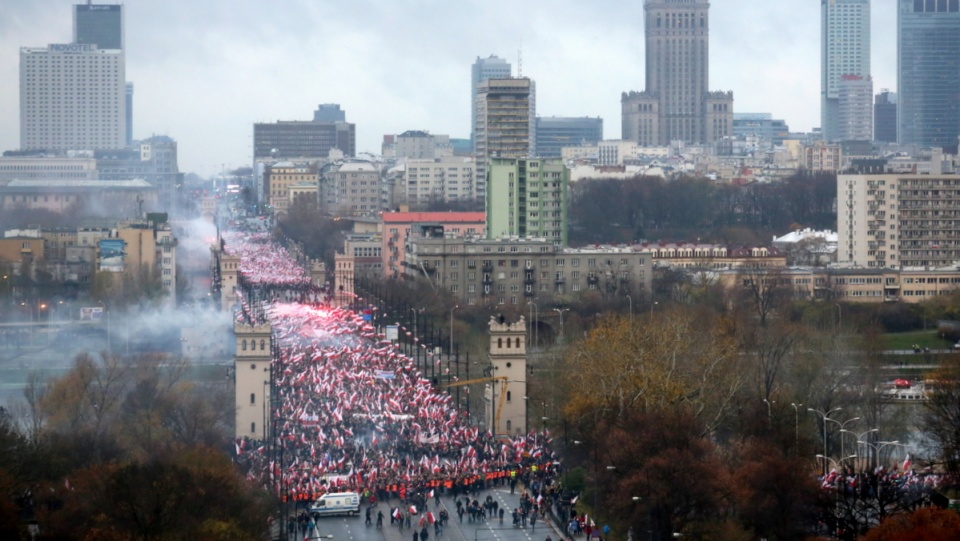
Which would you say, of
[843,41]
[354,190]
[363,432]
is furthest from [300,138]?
[363,432]

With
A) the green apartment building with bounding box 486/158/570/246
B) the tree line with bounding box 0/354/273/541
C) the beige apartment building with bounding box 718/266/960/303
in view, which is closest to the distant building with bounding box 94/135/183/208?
the green apartment building with bounding box 486/158/570/246

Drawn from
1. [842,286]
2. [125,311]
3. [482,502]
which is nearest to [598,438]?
[482,502]

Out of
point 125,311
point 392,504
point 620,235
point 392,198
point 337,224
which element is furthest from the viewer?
point 392,198

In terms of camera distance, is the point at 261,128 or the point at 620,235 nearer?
the point at 620,235

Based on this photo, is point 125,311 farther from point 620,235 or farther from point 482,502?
point 620,235

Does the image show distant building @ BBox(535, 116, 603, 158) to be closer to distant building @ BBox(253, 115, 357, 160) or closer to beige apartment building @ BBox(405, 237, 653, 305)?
distant building @ BBox(253, 115, 357, 160)

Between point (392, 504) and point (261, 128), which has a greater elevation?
point (261, 128)
